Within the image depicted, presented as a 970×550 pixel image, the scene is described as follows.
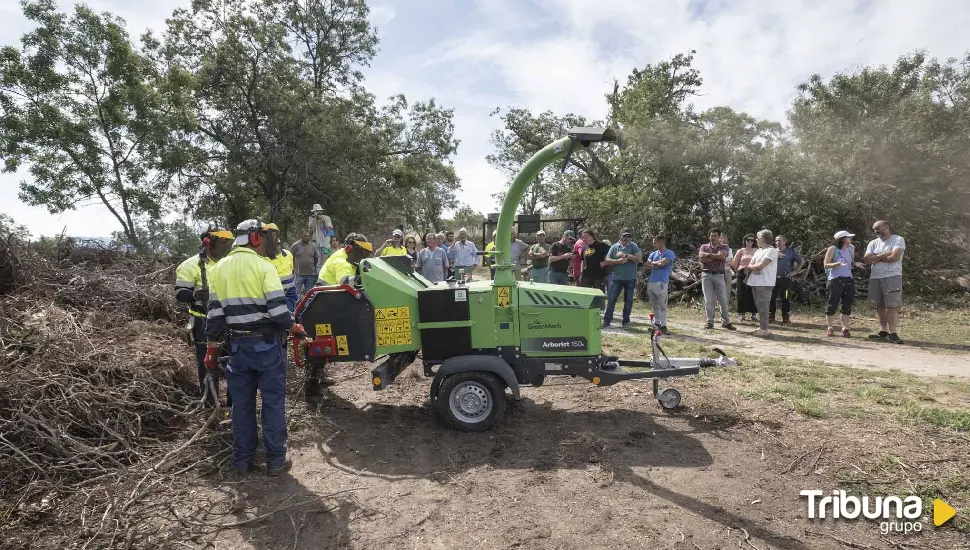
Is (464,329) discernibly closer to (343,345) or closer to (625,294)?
(343,345)

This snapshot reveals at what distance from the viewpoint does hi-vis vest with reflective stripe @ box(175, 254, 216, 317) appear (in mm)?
4980

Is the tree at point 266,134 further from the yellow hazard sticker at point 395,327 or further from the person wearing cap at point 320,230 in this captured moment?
the yellow hazard sticker at point 395,327

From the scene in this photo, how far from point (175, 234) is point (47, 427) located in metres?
14.1

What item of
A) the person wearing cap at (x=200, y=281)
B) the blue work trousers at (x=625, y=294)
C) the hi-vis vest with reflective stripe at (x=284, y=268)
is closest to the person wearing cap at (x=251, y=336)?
the person wearing cap at (x=200, y=281)

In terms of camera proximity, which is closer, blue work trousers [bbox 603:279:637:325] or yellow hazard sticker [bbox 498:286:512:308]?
yellow hazard sticker [bbox 498:286:512:308]

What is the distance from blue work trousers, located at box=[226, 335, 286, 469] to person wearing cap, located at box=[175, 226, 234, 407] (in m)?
1.00

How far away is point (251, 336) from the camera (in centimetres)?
386

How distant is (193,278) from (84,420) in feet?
4.96

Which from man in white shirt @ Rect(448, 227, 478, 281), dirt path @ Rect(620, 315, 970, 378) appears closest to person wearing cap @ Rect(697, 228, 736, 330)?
dirt path @ Rect(620, 315, 970, 378)

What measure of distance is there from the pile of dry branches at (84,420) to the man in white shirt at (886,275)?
921 centimetres

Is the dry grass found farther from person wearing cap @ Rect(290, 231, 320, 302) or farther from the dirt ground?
person wearing cap @ Rect(290, 231, 320, 302)

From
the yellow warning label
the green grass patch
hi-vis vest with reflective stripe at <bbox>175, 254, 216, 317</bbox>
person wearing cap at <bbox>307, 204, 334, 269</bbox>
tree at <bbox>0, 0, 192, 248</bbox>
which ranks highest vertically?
tree at <bbox>0, 0, 192, 248</bbox>

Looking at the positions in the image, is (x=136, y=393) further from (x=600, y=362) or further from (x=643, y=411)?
(x=643, y=411)

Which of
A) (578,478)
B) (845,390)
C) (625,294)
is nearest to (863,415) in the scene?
(845,390)
